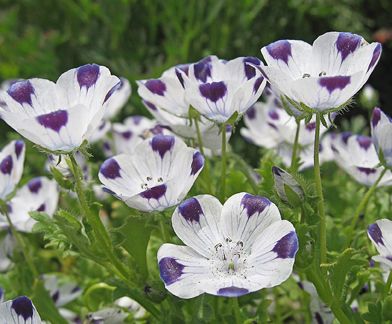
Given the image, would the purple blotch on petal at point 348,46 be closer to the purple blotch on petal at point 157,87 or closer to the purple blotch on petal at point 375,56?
the purple blotch on petal at point 375,56

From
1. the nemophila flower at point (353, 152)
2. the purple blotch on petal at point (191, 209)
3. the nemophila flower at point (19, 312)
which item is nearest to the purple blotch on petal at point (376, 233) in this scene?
the purple blotch on petal at point (191, 209)

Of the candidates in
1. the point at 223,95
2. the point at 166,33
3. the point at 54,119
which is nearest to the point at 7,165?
the point at 54,119

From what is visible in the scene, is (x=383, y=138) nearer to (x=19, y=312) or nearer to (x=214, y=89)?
(x=214, y=89)

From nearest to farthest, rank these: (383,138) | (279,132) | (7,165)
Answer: (383,138)
(7,165)
(279,132)

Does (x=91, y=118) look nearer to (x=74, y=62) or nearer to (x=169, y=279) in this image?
(x=169, y=279)

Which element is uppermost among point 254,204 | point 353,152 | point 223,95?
point 223,95

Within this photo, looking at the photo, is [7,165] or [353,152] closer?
[7,165]

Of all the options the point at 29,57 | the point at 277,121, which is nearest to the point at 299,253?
the point at 277,121
